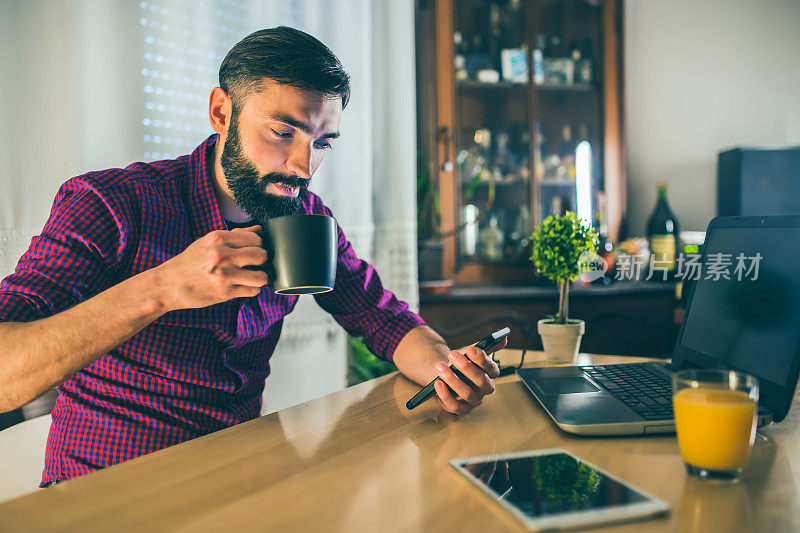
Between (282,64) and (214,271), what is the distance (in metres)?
0.50

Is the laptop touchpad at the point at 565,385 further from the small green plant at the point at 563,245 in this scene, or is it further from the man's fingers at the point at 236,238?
the man's fingers at the point at 236,238

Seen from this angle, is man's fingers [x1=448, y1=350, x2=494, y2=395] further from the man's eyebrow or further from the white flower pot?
the man's eyebrow

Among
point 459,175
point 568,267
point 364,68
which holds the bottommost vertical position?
point 568,267

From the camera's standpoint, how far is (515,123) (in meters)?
2.52

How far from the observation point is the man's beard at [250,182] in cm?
107

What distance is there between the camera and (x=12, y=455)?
1082 mm

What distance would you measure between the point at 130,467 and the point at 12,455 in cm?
62

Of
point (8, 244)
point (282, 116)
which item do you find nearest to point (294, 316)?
point (8, 244)

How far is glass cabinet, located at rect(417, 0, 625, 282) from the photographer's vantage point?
2.37 meters

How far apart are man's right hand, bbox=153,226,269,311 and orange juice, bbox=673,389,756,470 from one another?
0.50m

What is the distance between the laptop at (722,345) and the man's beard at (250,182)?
0.53m

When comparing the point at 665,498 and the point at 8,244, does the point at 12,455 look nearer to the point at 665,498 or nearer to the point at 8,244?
the point at 8,244

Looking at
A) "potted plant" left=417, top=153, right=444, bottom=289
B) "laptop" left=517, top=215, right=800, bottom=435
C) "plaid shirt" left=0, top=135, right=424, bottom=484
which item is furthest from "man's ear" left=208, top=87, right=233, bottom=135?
"potted plant" left=417, top=153, right=444, bottom=289

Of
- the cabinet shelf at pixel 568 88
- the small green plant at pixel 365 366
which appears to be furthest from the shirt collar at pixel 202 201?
the cabinet shelf at pixel 568 88
